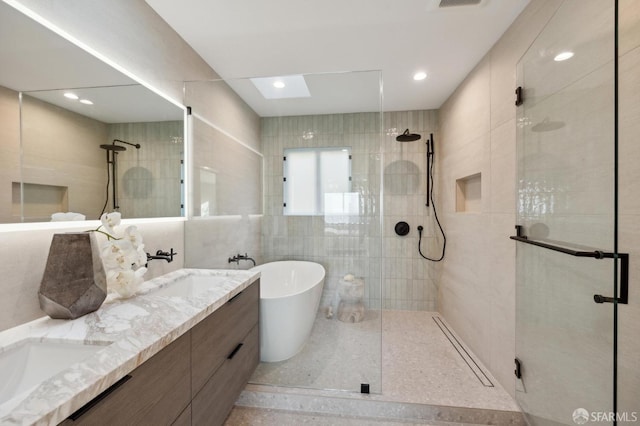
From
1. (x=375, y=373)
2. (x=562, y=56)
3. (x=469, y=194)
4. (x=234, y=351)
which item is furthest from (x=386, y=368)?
(x=562, y=56)

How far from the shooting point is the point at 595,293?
0.93 metres

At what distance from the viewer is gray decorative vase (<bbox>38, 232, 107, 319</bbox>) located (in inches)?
34.5

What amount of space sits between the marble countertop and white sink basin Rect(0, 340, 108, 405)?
2cm

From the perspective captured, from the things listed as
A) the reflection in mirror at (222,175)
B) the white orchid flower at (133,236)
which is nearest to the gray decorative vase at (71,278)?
the white orchid flower at (133,236)

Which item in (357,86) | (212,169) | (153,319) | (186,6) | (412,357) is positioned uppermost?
(186,6)

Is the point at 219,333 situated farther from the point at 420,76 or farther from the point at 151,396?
the point at 420,76

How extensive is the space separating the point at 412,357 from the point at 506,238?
4.10 feet

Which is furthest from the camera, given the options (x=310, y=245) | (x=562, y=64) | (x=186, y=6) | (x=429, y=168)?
(x=429, y=168)

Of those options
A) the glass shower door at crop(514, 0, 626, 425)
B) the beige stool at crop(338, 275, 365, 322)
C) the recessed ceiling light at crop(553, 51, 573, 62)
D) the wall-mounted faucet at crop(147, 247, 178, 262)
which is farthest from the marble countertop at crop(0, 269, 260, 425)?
the recessed ceiling light at crop(553, 51, 573, 62)

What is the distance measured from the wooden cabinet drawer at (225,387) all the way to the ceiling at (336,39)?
195 centimetres

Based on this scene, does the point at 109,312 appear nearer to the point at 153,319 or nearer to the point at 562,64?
the point at 153,319

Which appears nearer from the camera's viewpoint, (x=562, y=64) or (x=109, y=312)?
(x=109, y=312)

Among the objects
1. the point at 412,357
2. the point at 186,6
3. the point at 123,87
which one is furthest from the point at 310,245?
the point at 186,6

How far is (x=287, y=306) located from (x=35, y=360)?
1.24m
